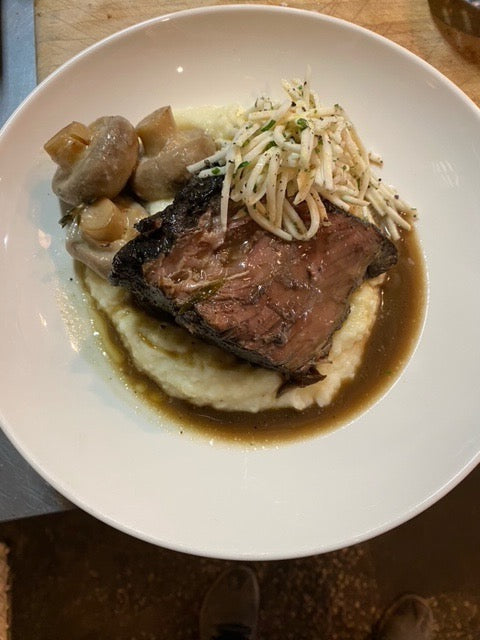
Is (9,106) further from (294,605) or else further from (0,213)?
(294,605)

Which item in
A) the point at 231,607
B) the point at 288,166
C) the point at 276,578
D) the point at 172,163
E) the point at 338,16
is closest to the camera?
the point at 288,166

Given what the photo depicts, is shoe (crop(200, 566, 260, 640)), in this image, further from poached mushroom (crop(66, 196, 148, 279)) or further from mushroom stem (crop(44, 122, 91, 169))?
mushroom stem (crop(44, 122, 91, 169))

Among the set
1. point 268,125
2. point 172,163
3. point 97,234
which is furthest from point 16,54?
point 268,125

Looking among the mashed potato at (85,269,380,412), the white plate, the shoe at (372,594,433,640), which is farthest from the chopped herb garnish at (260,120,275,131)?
the shoe at (372,594,433,640)

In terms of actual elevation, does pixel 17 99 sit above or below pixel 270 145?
below

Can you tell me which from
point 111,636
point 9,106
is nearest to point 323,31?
point 9,106

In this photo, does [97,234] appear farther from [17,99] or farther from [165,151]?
[17,99]

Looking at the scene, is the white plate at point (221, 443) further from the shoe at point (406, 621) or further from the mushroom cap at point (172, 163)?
the shoe at point (406, 621)
